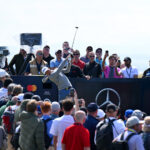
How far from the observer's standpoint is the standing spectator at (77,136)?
345 inches

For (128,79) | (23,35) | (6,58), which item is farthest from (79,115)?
(6,58)

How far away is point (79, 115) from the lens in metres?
8.88

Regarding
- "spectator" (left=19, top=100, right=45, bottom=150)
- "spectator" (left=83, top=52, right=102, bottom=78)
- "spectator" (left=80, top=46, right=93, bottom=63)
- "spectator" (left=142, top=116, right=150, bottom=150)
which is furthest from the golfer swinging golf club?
"spectator" (left=142, top=116, right=150, bottom=150)

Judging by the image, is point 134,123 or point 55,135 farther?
point 55,135

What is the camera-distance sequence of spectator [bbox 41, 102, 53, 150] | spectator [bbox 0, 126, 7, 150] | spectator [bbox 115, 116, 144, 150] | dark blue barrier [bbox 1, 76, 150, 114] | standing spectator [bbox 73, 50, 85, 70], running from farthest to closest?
standing spectator [bbox 73, 50, 85, 70], dark blue barrier [bbox 1, 76, 150, 114], spectator [bbox 0, 126, 7, 150], spectator [bbox 41, 102, 53, 150], spectator [bbox 115, 116, 144, 150]

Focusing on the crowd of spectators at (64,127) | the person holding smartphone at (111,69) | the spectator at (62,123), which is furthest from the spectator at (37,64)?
the spectator at (62,123)

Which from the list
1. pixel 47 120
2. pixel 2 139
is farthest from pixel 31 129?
pixel 2 139

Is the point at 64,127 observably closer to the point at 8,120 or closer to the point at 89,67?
the point at 8,120

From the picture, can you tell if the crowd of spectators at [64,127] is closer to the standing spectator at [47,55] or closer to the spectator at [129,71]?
the spectator at [129,71]

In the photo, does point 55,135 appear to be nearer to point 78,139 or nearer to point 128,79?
point 78,139

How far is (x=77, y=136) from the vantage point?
8.78m

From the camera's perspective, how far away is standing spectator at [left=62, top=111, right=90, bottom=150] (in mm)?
8773

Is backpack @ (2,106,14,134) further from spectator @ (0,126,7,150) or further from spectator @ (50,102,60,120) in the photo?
spectator @ (50,102,60,120)

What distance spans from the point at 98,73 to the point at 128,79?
3.22 ft
